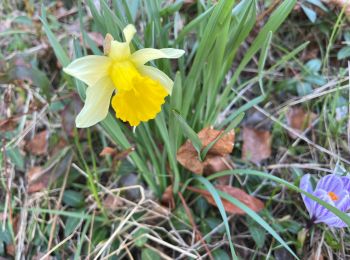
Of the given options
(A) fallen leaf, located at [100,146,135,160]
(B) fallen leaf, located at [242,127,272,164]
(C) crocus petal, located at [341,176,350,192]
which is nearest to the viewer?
(C) crocus petal, located at [341,176,350,192]

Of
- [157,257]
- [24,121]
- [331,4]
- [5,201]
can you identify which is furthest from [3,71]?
[331,4]

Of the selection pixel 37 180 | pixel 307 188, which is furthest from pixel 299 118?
pixel 37 180

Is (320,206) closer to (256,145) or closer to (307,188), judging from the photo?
(307,188)

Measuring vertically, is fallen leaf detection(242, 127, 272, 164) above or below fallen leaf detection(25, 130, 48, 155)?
below

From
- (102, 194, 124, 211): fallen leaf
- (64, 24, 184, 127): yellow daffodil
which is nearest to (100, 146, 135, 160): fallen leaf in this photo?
(102, 194, 124, 211): fallen leaf

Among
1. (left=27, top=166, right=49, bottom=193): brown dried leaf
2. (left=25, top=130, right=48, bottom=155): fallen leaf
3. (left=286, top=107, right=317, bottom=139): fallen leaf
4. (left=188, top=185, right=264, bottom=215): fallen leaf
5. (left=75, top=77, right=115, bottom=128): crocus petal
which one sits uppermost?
(left=75, top=77, right=115, bottom=128): crocus petal

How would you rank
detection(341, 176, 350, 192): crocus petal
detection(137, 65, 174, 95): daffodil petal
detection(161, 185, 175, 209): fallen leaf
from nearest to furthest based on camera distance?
detection(137, 65, 174, 95): daffodil petal → detection(341, 176, 350, 192): crocus petal → detection(161, 185, 175, 209): fallen leaf

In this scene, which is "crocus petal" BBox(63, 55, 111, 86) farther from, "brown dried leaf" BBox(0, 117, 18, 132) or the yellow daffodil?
"brown dried leaf" BBox(0, 117, 18, 132)
